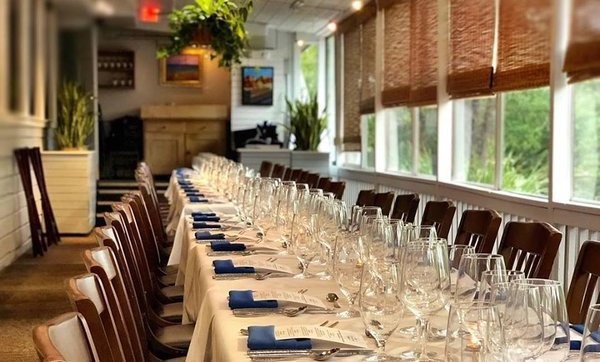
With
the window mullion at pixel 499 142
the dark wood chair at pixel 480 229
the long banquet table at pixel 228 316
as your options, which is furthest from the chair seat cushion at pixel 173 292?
the window mullion at pixel 499 142

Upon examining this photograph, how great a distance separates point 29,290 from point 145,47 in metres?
8.66

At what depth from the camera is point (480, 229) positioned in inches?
131

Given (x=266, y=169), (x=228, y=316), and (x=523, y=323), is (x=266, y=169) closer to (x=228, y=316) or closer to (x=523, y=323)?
(x=228, y=316)

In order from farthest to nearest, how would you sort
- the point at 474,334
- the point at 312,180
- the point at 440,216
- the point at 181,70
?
the point at 181,70 < the point at 312,180 < the point at 440,216 < the point at 474,334

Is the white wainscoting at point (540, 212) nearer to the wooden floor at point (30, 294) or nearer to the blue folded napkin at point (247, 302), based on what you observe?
the blue folded napkin at point (247, 302)

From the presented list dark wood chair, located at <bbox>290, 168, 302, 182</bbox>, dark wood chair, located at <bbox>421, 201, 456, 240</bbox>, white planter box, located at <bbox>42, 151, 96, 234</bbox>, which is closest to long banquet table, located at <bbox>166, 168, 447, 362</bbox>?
dark wood chair, located at <bbox>421, 201, 456, 240</bbox>

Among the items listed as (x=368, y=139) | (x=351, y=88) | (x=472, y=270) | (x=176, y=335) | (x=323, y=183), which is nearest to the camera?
(x=472, y=270)

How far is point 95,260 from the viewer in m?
2.23

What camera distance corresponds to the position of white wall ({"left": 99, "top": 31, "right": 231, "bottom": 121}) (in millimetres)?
14461

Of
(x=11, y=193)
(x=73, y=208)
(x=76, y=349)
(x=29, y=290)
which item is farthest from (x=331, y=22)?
(x=76, y=349)

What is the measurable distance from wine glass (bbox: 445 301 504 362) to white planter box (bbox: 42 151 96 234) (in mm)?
8976

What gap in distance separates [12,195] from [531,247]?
6551mm

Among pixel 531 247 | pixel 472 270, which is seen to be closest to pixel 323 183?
pixel 531 247

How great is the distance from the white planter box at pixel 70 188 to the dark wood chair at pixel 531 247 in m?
7.82
